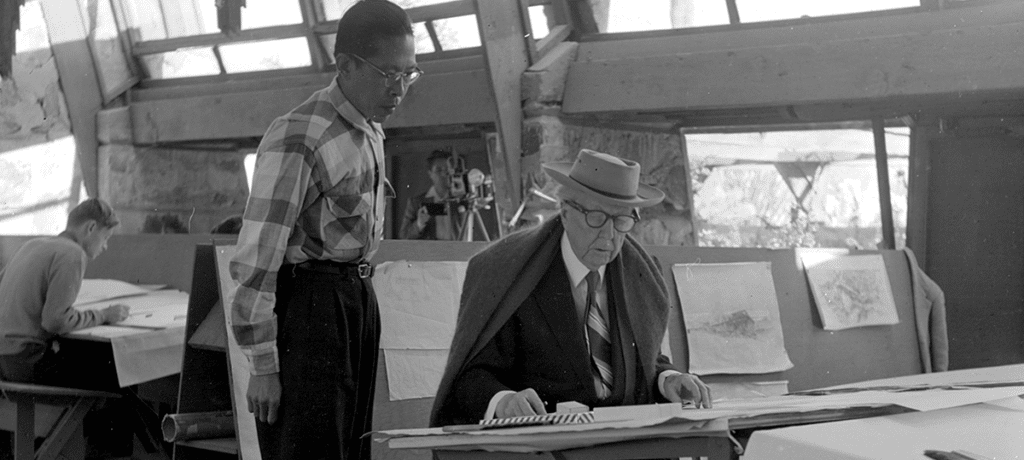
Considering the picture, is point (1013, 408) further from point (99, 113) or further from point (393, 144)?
point (99, 113)

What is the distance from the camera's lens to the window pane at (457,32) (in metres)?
7.14

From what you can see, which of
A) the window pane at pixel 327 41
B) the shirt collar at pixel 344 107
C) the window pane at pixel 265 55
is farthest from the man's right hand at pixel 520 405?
the window pane at pixel 265 55

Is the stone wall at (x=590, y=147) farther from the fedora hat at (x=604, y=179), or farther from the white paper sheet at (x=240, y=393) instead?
the fedora hat at (x=604, y=179)

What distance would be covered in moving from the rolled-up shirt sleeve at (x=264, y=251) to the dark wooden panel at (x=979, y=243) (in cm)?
525

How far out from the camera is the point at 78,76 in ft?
28.6

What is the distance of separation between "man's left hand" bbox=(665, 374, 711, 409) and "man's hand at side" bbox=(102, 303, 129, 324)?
3165 mm

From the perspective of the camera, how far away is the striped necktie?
246cm

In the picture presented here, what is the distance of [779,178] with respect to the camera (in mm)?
6742

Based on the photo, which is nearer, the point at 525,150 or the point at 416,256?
the point at 416,256

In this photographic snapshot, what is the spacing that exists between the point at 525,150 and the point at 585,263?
3.90m

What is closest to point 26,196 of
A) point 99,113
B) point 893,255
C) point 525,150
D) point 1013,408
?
point 99,113

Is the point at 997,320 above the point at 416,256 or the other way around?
the other way around

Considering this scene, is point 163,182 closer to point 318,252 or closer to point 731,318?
point 731,318

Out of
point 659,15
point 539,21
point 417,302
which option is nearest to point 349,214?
point 417,302
